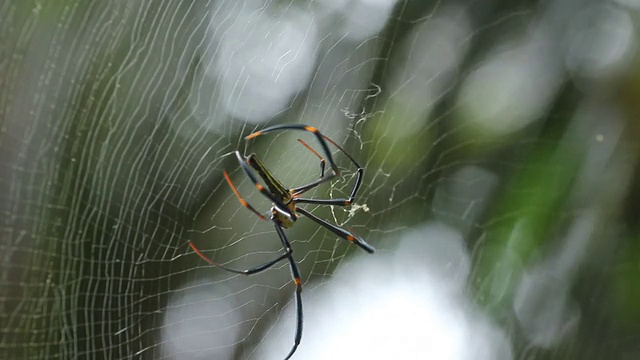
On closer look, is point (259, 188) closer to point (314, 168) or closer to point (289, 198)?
point (289, 198)

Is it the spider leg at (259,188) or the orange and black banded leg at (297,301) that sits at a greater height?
the spider leg at (259,188)

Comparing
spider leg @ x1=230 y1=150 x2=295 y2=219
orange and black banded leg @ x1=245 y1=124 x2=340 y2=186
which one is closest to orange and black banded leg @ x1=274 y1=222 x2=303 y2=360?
spider leg @ x1=230 y1=150 x2=295 y2=219

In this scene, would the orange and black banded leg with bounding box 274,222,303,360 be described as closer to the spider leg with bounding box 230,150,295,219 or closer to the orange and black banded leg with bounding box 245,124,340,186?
the spider leg with bounding box 230,150,295,219

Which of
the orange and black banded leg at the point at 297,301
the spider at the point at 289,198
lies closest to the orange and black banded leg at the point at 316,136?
the spider at the point at 289,198

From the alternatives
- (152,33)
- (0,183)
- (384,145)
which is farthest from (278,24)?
(0,183)

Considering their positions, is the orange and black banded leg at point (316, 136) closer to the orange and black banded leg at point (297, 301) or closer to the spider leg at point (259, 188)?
the spider leg at point (259, 188)

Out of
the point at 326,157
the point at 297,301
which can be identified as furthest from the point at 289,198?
the point at 297,301

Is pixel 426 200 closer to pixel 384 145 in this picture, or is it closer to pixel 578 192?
pixel 384 145

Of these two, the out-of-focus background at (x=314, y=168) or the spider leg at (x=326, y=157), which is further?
the out-of-focus background at (x=314, y=168)
